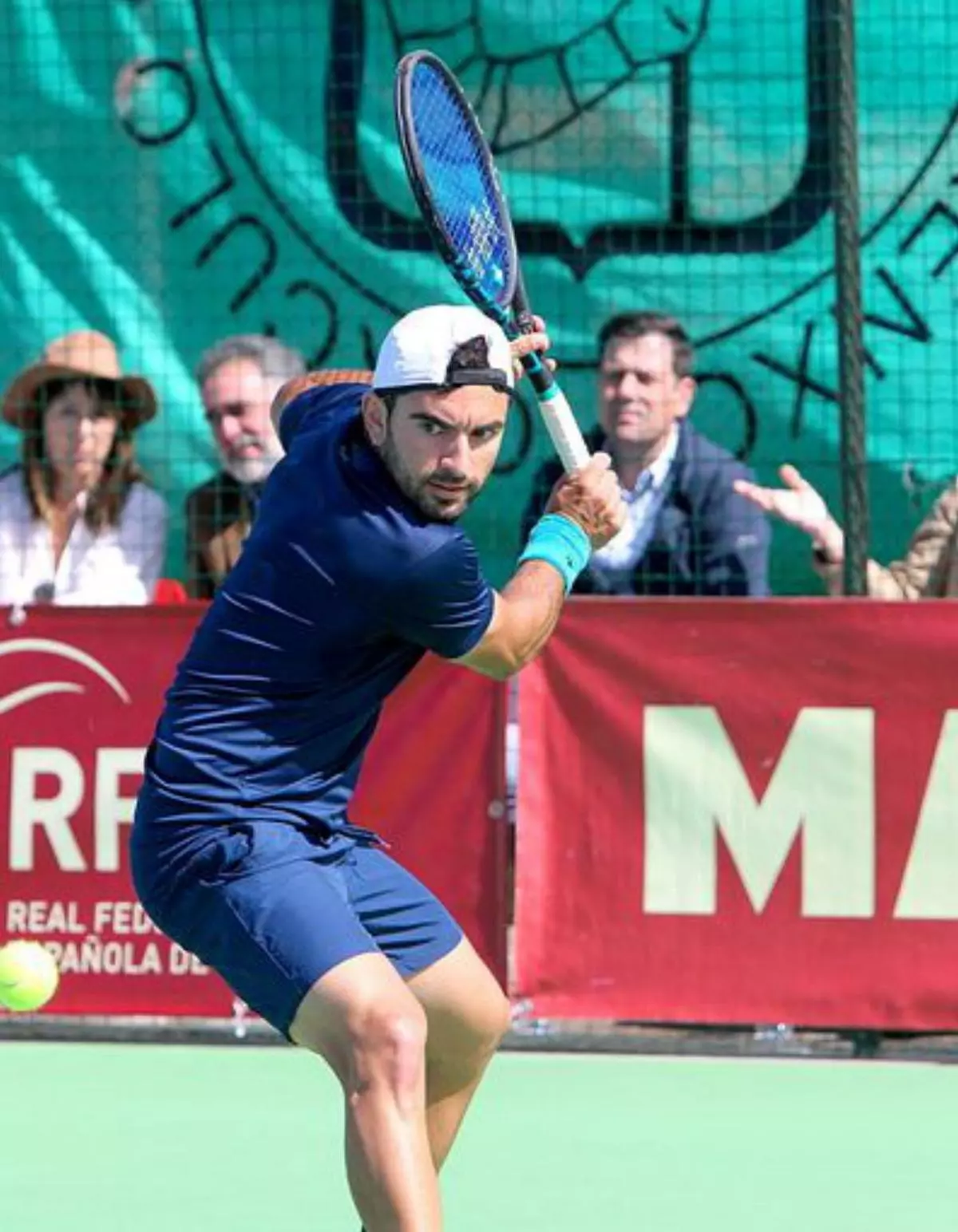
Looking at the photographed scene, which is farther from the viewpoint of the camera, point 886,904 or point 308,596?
point 886,904

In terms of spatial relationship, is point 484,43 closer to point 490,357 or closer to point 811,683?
point 811,683

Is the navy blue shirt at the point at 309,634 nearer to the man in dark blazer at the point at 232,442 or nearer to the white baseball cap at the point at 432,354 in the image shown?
the white baseball cap at the point at 432,354

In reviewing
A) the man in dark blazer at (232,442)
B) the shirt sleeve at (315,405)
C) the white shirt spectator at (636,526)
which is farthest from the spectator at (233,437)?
the shirt sleeve at (315,405)

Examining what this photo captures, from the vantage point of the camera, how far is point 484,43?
9.96 meters

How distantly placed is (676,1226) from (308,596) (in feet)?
6.15

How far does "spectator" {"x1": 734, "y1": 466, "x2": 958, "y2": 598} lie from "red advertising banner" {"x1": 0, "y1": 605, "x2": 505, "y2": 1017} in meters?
1.08

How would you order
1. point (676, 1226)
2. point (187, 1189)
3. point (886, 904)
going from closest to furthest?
point (676, 1226)
point (187, 1189)
point (886, 904)

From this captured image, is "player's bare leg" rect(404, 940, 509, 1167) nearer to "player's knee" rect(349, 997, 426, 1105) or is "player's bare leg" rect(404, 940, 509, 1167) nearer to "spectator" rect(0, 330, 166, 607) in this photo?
"player's knee" rect(349, 997, 426, 1105)

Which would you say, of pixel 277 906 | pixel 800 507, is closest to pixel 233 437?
pixel 800 507

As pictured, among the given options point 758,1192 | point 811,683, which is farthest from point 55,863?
point 758,1192

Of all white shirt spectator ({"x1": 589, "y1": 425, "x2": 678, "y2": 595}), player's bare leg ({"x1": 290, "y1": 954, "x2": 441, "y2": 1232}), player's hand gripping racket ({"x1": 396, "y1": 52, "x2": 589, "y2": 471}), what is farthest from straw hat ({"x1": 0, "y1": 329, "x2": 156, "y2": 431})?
player's bare leg ({"x1": 290, "y1": 954, "x2": 441, "y2": 1232})

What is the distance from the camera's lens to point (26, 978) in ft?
21.6

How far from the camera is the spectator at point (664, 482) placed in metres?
8.91

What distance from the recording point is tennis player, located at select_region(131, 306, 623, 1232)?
469cm
